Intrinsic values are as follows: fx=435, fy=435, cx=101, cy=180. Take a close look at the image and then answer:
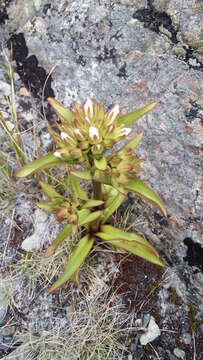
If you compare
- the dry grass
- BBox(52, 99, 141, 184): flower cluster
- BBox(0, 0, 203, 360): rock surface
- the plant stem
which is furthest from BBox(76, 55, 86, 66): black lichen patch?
the dry grass

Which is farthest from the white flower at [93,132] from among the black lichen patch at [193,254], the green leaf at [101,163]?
the black lichen patch at [193,254]

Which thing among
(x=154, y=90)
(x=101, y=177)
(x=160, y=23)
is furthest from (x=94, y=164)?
(x=160, y=23)

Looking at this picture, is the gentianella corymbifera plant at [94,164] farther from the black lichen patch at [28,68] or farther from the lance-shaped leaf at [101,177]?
the black lichen patch at [28,68]

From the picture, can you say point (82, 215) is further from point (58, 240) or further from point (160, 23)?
point (160, 23)

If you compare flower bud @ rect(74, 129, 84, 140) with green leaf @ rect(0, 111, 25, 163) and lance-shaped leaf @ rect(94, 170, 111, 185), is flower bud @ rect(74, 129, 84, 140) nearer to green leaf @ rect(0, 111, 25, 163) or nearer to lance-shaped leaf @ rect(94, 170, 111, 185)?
lance-shaped leaf @ rect(94, 170, 111, 185)

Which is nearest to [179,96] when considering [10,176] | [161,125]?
[161,125]
